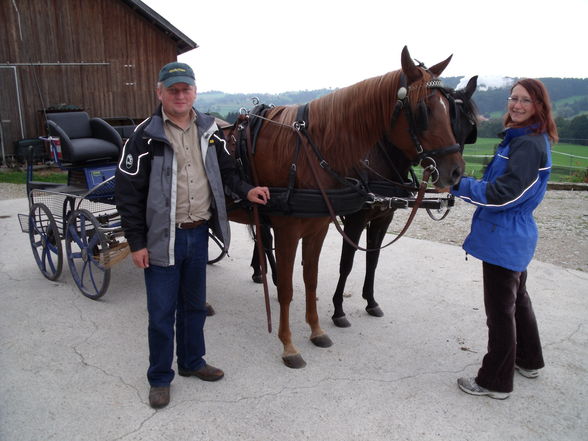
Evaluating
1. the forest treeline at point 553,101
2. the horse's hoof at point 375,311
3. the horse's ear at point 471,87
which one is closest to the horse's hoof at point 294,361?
the horse's hoof at point 375,311

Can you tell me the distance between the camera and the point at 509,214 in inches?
98.4

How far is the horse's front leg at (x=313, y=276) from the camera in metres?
3.32

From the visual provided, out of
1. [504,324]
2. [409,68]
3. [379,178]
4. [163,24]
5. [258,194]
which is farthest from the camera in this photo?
[163,24]

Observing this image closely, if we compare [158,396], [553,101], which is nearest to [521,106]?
[158,396]

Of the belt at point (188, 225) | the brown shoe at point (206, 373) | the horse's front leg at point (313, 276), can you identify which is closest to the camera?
the belt at point (188, 225)

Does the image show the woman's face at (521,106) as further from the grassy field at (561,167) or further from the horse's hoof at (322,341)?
the grassy field at (561,167)

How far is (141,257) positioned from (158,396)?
35.7 inches

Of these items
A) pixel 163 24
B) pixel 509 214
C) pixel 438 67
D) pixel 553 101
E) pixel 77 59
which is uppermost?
pixel 163 24

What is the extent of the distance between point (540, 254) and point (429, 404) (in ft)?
13.3

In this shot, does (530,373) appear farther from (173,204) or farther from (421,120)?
(173,204)

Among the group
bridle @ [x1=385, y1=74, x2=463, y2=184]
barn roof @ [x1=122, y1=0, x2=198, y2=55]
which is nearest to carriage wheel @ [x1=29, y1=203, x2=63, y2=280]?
bridle @ [x1=385, y1=74, x2=463, y2=184]

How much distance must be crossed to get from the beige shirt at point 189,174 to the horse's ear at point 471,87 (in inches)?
65.5

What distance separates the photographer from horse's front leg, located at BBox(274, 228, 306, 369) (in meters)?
3.01

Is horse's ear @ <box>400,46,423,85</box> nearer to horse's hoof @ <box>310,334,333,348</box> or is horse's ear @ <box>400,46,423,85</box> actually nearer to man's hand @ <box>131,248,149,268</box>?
man's hand @ <box>131,248,149,268</box>
